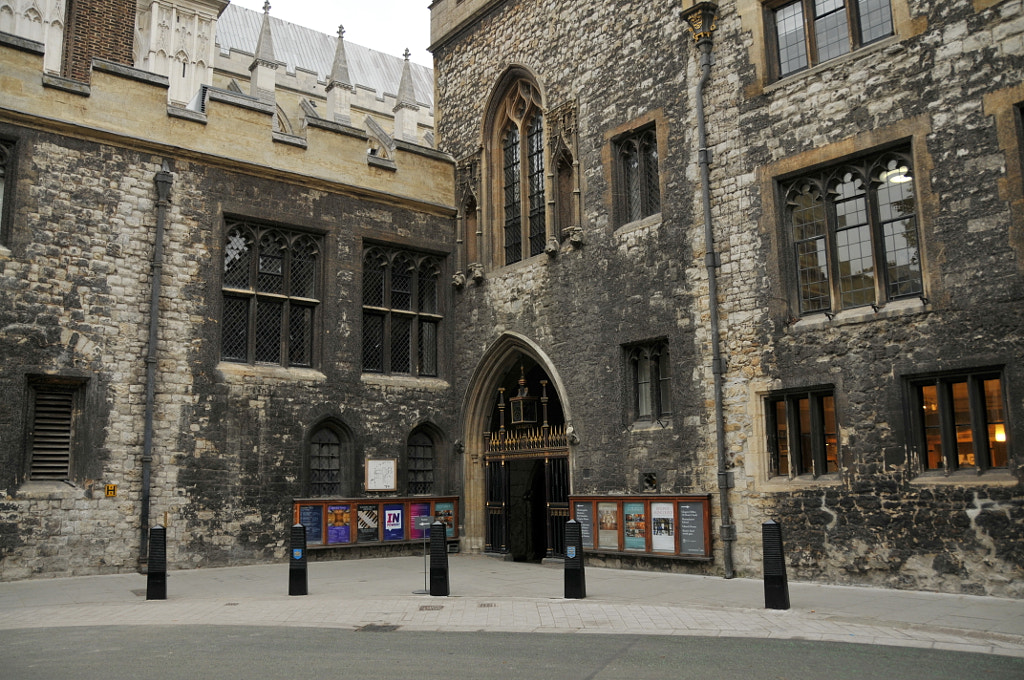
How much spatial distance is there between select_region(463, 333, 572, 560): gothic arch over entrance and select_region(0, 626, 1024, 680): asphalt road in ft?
24.3

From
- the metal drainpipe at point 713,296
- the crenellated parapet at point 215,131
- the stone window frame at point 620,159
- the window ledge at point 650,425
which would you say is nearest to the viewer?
the metal drainpipe at point 713,296

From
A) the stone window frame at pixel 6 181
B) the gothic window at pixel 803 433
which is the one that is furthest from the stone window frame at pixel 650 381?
the stone window frame at pixel 6 181

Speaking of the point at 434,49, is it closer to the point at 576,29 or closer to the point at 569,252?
the point at 576,29

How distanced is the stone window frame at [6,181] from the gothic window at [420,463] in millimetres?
7670

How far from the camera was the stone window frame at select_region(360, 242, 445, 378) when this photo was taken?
54.1 feet

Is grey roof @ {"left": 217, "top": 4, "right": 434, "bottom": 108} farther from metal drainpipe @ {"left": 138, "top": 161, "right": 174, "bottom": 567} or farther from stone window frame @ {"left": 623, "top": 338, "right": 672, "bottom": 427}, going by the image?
stone window frame @ {"left": 623, "top": 338, "right": 672, "bottom": 427}

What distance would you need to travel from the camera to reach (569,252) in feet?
48.8

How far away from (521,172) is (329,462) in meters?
6.49

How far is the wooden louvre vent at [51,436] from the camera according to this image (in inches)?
498

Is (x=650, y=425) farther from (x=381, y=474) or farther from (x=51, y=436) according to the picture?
(x=51, y=436)

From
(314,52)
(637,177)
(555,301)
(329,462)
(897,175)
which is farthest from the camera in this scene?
(314,52)

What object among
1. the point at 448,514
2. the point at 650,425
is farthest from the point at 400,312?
the point at 650,425

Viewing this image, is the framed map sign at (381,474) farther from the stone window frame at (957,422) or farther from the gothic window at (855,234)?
the stone window frame at (957,422)

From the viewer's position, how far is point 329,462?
15.5 metres
